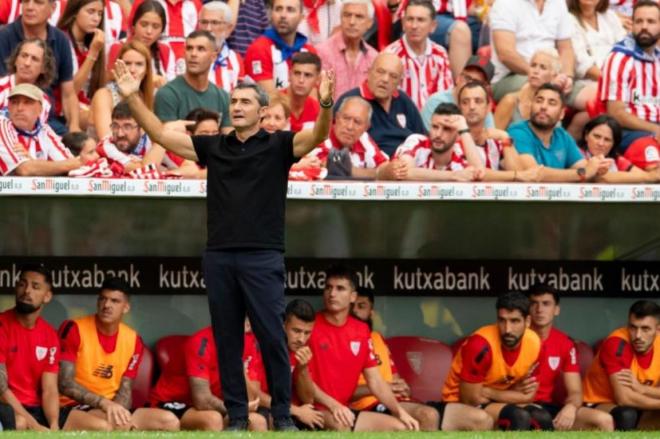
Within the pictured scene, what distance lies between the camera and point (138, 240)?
10758 millimetres

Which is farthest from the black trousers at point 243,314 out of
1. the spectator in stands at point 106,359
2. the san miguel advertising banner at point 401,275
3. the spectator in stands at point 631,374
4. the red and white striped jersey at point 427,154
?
the spectator in stands at point 631,374

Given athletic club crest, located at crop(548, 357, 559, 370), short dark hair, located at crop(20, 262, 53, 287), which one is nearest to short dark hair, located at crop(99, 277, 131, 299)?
short dark hair, located at crop(20, 262, 53, 287)

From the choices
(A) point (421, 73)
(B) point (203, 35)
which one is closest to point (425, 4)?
(A) point (421, 73)

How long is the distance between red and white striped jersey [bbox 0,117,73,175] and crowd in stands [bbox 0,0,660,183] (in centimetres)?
1

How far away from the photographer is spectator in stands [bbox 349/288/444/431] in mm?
10633

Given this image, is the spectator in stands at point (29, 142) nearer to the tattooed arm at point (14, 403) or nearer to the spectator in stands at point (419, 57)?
the tattooed arm at point (14, 403)

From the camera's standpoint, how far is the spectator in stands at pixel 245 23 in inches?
486

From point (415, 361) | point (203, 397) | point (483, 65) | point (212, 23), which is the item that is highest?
point (212, 23)

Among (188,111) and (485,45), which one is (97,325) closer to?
(188,111)

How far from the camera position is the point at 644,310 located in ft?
36.2

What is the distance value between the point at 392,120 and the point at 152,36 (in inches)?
76.8

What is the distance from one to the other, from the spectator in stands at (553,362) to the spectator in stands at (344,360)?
119 cm

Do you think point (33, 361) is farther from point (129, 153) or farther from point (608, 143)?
point (608, 143)

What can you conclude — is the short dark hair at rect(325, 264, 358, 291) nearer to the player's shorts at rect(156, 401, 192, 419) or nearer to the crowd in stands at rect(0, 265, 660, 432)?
the crowd in stands at rect(0, 265, 660, 432)
